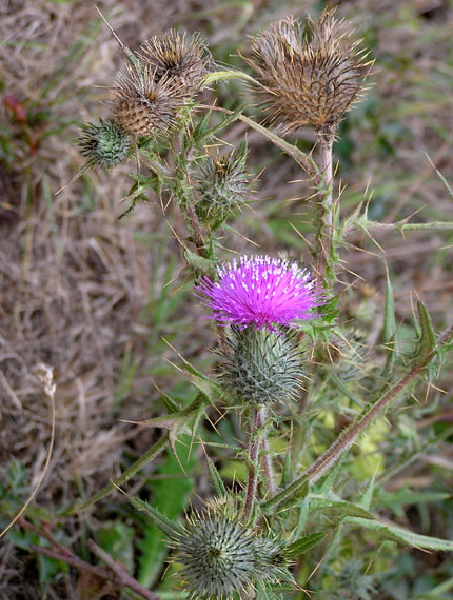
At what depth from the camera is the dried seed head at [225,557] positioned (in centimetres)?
196

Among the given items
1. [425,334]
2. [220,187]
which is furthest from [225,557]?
[220,187]

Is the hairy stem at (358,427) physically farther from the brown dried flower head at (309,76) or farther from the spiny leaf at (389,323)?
the brown dried flower head at (309,76)

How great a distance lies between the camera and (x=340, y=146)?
15.5 feet

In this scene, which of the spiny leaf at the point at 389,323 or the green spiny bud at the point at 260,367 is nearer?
the green spiny bud at the point at 260,367

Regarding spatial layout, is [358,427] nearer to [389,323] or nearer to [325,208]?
[389,323]

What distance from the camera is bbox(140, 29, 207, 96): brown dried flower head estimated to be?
2.29m

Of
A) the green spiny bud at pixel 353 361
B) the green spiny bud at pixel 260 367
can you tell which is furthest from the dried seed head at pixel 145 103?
the green spiny bud at pixel 353 361

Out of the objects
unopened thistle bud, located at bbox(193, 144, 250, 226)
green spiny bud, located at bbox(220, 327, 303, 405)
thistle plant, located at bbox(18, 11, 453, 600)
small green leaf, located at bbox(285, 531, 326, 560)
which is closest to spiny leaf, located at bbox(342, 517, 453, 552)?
thistle plant, located at bbox(18, 11, 453, 600)

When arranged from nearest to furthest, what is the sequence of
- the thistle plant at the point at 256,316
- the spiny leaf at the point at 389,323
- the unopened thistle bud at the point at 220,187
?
the thistle plant at the point at 256,316 < the unopened thistle bud at the point at 220,187 < the spiny leaf at the point at 389,323

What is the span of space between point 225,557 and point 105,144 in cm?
139

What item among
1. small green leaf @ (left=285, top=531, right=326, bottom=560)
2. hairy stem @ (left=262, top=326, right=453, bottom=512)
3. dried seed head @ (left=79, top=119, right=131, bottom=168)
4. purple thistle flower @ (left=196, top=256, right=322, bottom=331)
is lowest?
hairy stem @ (left=262, top=326, right=453, bottom=512)

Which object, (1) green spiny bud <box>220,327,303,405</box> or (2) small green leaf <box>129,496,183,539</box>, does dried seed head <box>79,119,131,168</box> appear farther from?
(2) small green leaf <box>129,496,183,539</box>

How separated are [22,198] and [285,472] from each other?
241 cm

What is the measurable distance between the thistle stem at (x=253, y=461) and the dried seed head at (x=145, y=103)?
1039 millimetres
